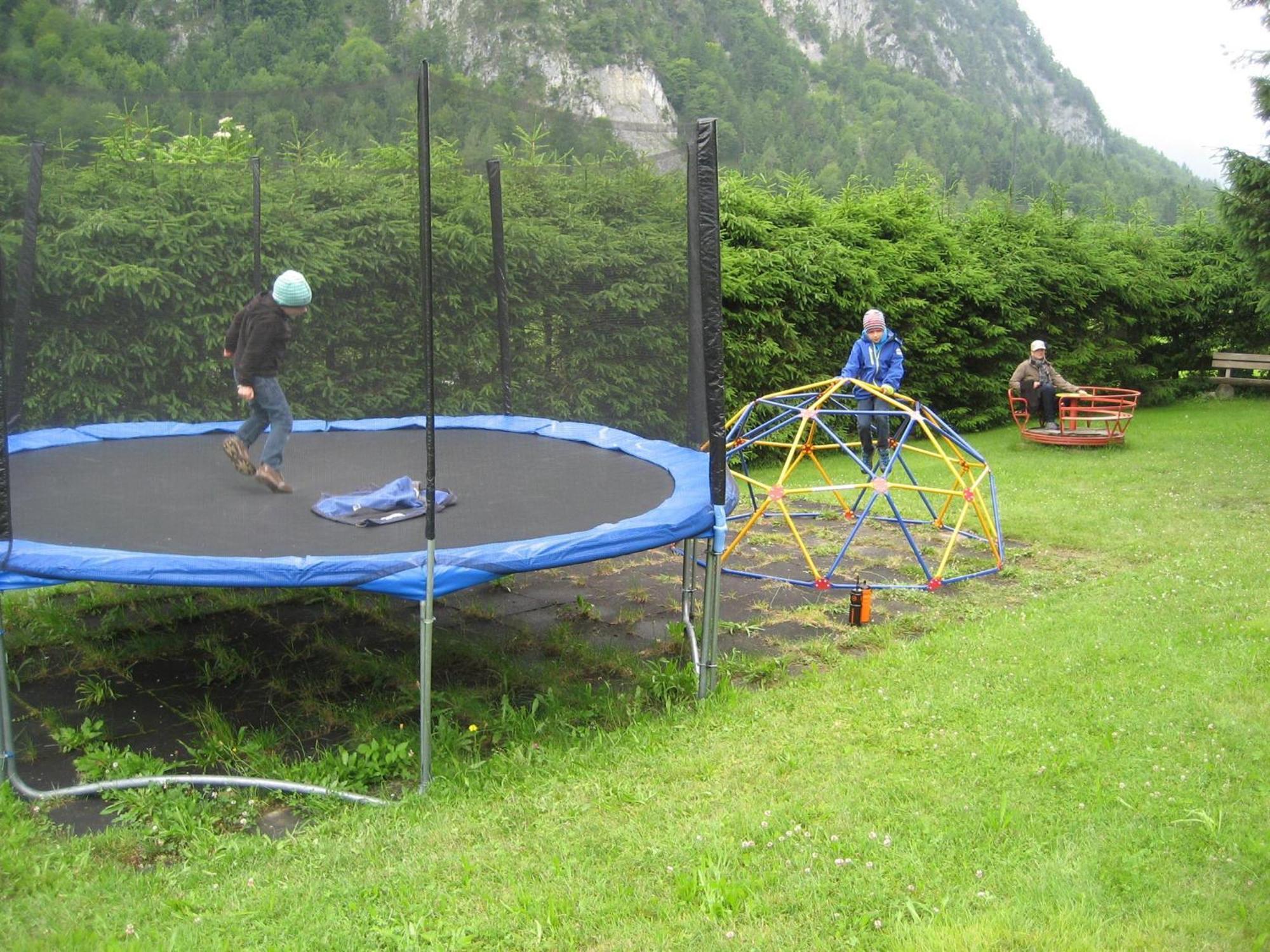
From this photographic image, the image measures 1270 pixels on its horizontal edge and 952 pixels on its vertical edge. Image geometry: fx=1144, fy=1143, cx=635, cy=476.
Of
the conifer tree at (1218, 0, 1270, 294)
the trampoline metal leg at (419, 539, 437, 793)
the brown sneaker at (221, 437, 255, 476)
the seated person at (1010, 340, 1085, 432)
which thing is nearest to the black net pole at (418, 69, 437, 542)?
the trampoline metal leg at (419, 539, 437, 793)

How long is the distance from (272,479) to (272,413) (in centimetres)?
26

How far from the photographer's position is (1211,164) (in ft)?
30.5

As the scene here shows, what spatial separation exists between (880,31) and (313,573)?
7458 centimetres

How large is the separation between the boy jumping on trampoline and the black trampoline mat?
0.09 metres

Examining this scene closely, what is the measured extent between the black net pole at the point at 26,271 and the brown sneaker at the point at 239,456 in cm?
72

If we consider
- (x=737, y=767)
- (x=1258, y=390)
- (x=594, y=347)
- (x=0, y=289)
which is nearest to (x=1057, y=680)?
(x=737, y=767)

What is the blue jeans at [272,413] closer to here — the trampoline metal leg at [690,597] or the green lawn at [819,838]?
the trampoline metal leg at [690,597]

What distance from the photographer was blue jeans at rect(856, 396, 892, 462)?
22.6ft

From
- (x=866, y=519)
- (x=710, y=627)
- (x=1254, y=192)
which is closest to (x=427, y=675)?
(x=710, y=627)

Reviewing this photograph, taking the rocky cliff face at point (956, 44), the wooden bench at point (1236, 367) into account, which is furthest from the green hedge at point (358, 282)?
the rocky cliff face at point (956, 44)

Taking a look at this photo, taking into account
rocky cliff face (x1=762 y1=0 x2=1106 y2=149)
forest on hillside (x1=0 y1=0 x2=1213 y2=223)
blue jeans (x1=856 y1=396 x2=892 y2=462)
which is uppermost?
rocky cliff face (x1=762 y1=0 x2=1106 y2=149)

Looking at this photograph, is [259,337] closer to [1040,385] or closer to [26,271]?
[26,271]

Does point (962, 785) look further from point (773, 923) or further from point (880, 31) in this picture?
point (880, 31)

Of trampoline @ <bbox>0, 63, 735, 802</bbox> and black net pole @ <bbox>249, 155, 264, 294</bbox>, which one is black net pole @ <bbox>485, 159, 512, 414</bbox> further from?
black net pole @ <bbox>249, 155, 264, 294</bbox>
